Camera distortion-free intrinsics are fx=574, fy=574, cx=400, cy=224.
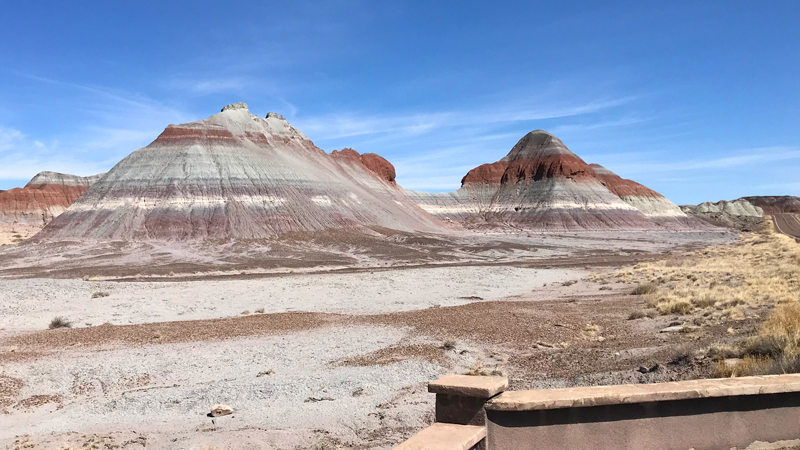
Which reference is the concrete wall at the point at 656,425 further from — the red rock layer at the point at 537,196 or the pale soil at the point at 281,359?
the red rock layer at the point at 537,196

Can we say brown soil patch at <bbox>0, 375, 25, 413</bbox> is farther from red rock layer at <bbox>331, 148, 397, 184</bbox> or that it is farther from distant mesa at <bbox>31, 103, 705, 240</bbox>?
red rock layer at <bbox>331, 148, 397, 184</bbox>

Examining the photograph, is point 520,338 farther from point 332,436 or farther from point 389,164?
point 389,164

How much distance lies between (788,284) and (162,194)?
72.4 metres

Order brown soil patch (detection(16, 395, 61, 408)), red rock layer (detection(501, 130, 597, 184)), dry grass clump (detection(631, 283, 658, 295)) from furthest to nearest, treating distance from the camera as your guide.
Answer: red rock layer (detection(501, 130, 597, 184))
dry grass clump (detection(631, 283, 658, 295))
brown soil patch (detection(16, 395, 61, 408))

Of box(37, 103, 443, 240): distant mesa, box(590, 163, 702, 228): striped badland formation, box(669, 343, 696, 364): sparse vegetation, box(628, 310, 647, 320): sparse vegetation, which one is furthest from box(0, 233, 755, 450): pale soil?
box(590, 163, 702, 228): striped badland formation

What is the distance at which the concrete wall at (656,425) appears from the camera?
5355mm

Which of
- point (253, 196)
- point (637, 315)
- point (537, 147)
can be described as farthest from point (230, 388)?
point (537, 147)

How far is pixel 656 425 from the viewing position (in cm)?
556

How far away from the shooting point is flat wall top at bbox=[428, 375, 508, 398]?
17.2ft

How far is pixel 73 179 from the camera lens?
158 metres

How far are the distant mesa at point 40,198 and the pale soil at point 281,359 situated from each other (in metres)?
131

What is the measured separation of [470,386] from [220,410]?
6.24m

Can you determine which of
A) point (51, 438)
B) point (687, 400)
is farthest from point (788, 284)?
point (51, 438)

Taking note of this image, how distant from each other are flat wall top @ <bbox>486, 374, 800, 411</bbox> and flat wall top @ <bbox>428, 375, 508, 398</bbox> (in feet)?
0.34
